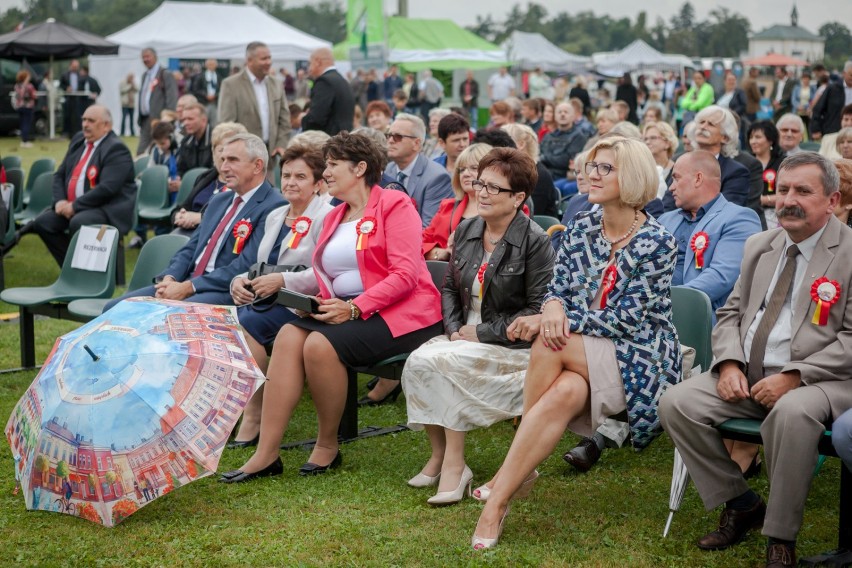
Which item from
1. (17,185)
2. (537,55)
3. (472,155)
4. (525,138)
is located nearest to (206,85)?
(17,185)

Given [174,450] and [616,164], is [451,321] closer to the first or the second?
[616,164]

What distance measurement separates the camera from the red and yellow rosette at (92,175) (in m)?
9.09

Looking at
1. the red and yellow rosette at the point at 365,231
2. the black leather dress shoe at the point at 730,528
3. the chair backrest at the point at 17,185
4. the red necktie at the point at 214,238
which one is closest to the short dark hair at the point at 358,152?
the red and yellow rosette at the point at 365,231

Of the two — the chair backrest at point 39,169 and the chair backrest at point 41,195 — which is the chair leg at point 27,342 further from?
the chair backrest at point 39,169

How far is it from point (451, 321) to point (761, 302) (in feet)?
4.68

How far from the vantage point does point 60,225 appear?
29.9ft

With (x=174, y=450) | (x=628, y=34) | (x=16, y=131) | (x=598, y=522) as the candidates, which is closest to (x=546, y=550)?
(x=598, y=522)

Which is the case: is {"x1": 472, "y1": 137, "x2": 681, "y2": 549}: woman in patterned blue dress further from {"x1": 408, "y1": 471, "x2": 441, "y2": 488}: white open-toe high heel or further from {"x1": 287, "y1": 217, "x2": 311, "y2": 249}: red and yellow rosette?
{"x1": 287, "y1": 217, "x2": 311, "y2": 249}: red and yellow rosette

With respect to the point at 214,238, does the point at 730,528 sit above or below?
below

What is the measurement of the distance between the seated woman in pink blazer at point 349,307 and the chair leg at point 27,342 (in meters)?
2.54

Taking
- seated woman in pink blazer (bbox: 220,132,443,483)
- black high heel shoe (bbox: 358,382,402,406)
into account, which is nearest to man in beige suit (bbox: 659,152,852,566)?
seated woman in pink blazer (bbox: 220,132,443,483)

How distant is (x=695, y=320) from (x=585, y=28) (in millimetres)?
112181

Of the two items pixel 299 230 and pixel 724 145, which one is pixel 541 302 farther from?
pixel 724 145

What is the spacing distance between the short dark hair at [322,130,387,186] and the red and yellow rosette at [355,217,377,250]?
10.1 inches
